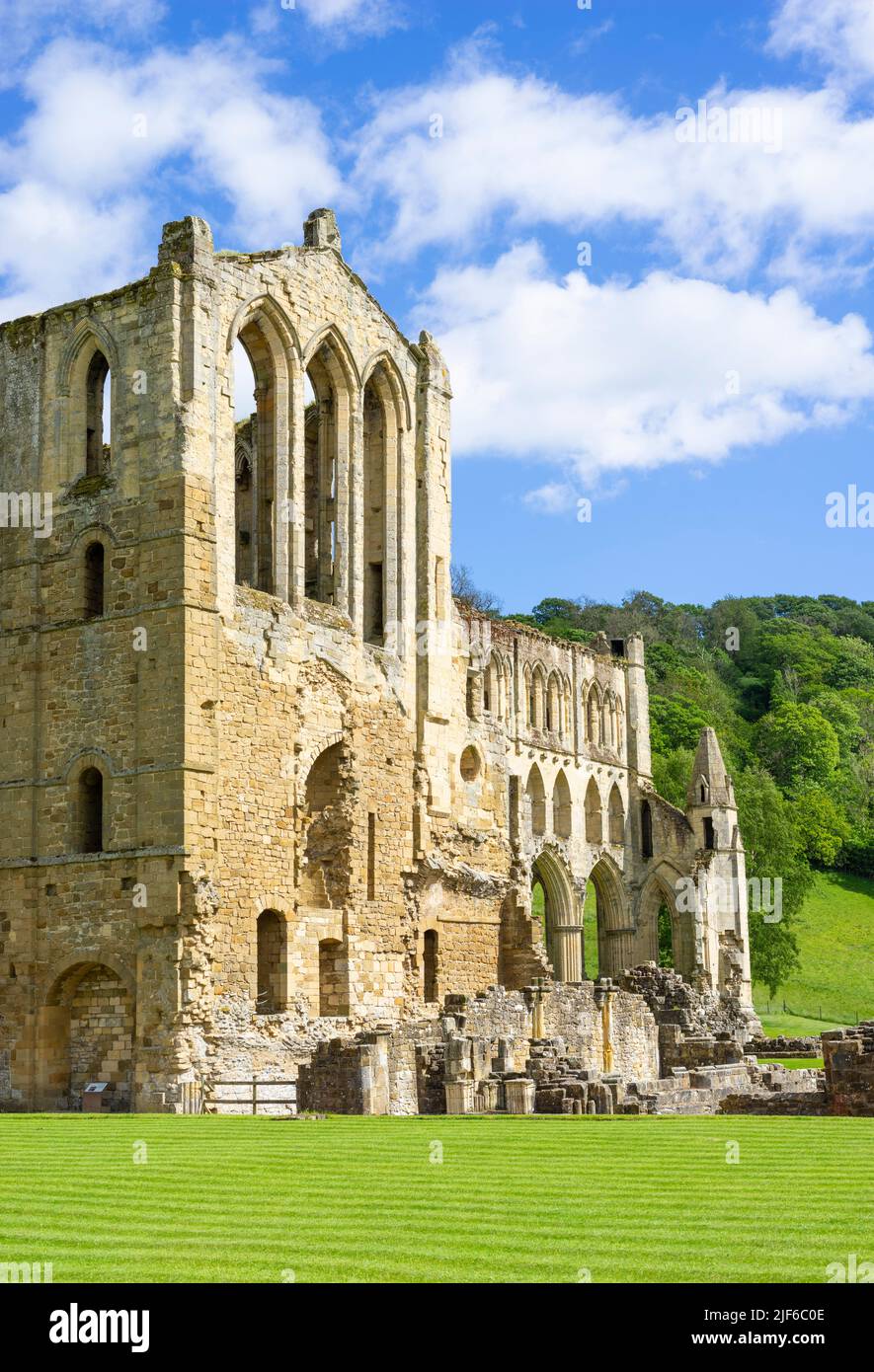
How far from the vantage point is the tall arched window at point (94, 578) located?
102ft

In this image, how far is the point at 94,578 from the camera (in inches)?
1238

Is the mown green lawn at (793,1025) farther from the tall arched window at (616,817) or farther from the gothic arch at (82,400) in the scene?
the gothic arch at (82,400)

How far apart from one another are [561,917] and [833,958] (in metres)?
23.8

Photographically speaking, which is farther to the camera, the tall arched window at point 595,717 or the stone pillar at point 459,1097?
the tall arched window at point 595,717

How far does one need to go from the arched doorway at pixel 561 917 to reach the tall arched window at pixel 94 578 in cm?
2296

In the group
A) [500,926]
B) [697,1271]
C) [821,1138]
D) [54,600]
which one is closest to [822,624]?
[500,926]

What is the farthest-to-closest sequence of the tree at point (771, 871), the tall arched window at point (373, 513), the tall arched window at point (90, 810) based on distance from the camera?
the tree at point (771, 871)
the tall arched window at point (373, 513)
the tall arched window at point (90, 810)

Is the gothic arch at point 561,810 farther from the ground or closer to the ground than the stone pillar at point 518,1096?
farther from the ground

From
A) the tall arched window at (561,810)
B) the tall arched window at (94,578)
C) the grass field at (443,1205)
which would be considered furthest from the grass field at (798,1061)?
the grass field at (443,1205)

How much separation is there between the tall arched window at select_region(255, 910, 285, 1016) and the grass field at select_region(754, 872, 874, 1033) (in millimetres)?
30739

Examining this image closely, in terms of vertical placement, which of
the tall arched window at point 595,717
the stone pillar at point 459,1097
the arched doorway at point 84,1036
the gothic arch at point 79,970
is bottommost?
the stone pillar at point 459,1097

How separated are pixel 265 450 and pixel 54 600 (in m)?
5.25

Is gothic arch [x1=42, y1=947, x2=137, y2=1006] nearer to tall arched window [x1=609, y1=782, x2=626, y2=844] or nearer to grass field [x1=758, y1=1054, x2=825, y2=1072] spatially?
grass field [x1=758, y1=1054, x2=825, y2=1072]
